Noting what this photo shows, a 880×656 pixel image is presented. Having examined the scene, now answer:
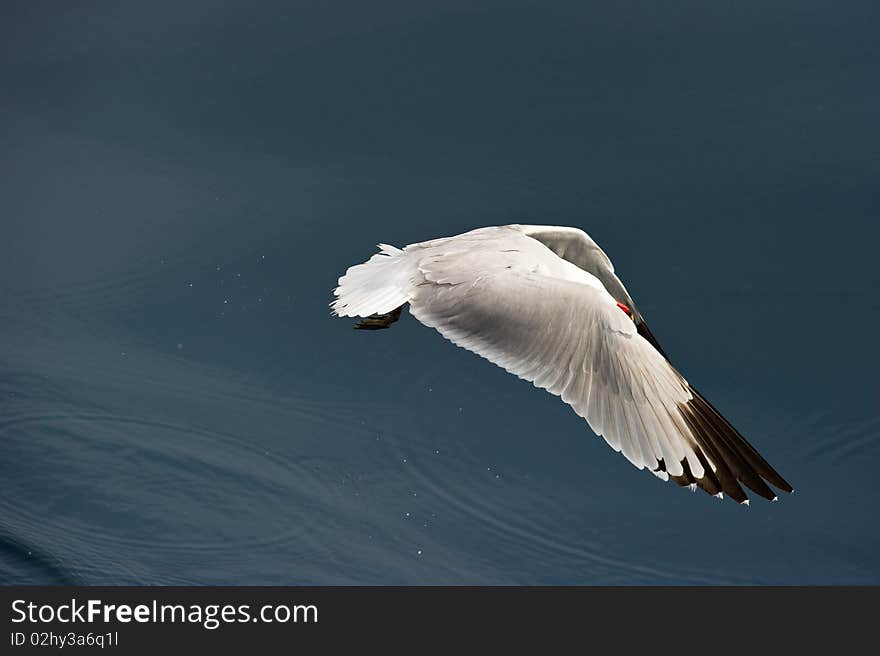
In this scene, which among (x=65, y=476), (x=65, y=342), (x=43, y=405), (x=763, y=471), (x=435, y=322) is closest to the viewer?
(x=763, y=471)

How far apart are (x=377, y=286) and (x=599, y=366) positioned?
26.0 inches

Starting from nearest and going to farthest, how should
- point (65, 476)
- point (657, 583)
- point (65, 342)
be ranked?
1. point (657, 583)
2. point (65, 476)
3. point (65, 342)

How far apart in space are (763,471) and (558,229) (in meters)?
1.04

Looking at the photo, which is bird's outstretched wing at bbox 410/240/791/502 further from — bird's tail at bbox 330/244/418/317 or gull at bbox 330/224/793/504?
bird's tail at bbox 330/244/418/317

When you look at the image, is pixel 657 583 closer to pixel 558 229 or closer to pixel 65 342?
pixel 558 229

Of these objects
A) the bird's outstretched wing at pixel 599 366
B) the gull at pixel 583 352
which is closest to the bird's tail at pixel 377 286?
the gull at pixel 583 352

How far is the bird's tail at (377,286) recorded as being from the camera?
129 inches

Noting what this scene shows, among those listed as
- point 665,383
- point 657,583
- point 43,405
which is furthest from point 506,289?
point 43,405

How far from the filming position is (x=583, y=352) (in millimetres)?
3107

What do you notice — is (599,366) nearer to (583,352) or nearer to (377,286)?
(583,352)

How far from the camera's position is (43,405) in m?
4.16

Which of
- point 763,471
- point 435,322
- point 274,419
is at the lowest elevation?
point 763,471

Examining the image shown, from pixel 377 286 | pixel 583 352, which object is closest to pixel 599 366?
pixel 583 352

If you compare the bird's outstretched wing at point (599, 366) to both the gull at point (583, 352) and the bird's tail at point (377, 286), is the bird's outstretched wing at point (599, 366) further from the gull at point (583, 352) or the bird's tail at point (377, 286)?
the bird's tail at point (377, 286)
